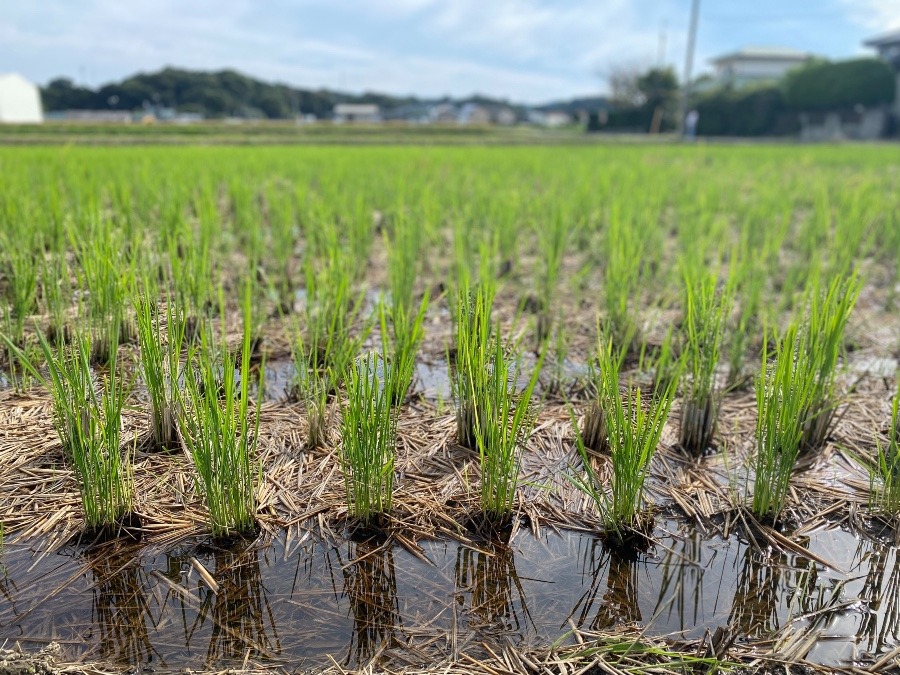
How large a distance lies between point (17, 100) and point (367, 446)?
4482 cm

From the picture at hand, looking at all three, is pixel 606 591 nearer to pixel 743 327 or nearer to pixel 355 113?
pixel 743 327

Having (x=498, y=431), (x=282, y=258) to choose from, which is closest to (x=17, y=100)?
(x=282, y=258)

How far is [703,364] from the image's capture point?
4.88 ft

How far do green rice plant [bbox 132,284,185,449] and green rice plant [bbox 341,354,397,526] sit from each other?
1.15 feet

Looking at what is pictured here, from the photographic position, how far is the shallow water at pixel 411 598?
0.92 metres

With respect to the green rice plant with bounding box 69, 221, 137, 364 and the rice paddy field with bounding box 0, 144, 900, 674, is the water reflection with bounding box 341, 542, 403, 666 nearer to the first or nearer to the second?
the rice paddy field with bounding box 0, 144, 900, 674

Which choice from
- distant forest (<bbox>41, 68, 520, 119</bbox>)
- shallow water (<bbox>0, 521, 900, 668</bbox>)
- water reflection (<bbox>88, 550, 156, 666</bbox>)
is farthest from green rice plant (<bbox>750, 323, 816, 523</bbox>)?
distant forest (<bbox>41, 68, 520, 119</bbox>)

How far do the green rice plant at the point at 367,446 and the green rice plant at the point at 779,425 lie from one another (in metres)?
0.73

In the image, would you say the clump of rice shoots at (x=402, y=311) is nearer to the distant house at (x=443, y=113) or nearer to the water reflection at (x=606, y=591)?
the water reflection at (x=606, y=591)

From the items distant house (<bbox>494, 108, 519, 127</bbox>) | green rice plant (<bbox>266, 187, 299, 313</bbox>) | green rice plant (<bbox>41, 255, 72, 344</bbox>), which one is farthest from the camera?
distant house (<bbox>494, 108, 519, 127</bbox>)

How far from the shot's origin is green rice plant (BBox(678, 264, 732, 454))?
4.70 ft

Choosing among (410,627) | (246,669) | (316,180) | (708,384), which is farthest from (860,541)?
(316,180)

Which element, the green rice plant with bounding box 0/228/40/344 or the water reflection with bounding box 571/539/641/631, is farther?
the green rice plant with bounding box 0/228/40/344

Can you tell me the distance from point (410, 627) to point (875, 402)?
5.27 feet
